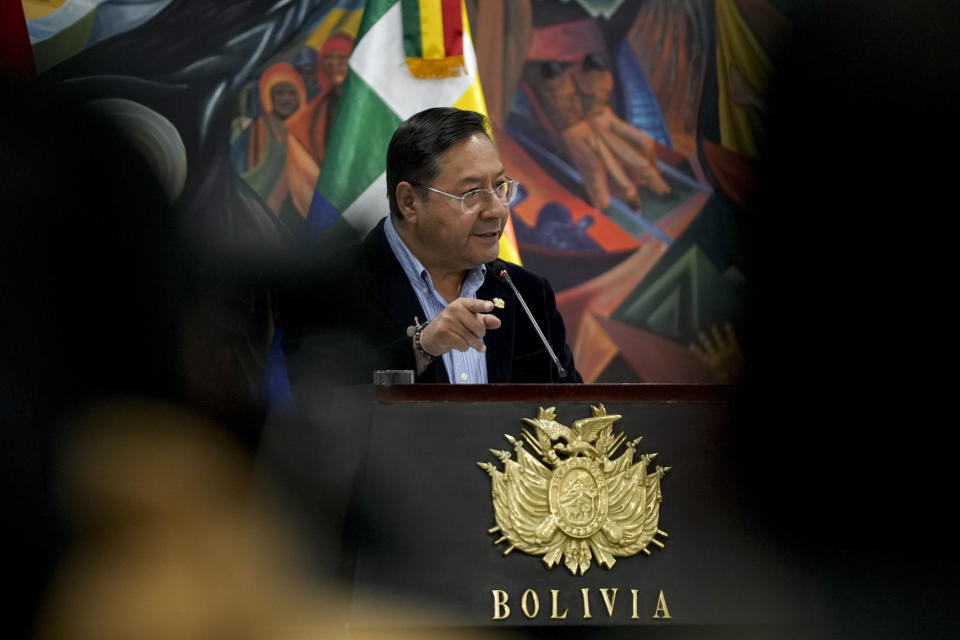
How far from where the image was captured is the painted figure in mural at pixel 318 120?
5.16m

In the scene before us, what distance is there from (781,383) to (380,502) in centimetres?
74

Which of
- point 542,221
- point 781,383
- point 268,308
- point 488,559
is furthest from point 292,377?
point 542,221

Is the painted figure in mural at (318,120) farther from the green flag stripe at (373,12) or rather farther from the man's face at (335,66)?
the green flag stripe at (373,12)

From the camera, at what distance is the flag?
11.8 ft

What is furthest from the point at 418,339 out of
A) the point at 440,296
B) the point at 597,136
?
the point at 597,136

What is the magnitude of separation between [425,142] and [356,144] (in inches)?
49.0

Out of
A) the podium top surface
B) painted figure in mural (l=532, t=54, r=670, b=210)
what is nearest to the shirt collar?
the podium top surface

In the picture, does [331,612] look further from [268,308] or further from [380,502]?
[268,308]

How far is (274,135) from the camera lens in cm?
519

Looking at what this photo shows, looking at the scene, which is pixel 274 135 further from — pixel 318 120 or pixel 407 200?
pixel 407 200

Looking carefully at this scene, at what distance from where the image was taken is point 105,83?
1.27m

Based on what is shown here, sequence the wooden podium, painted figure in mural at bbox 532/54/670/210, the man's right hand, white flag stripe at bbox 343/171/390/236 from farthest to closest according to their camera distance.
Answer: painted figure in mural at bbox 532/54/670/210
white flag stripe at bbox 343/171/390/236
the man's right hand
the wooden podium

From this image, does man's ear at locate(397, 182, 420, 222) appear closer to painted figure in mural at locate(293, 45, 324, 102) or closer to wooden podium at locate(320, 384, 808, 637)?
wooden podium at locate(320, 384, 808, 637)

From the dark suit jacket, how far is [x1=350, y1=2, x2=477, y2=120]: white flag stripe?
48.2 inches
